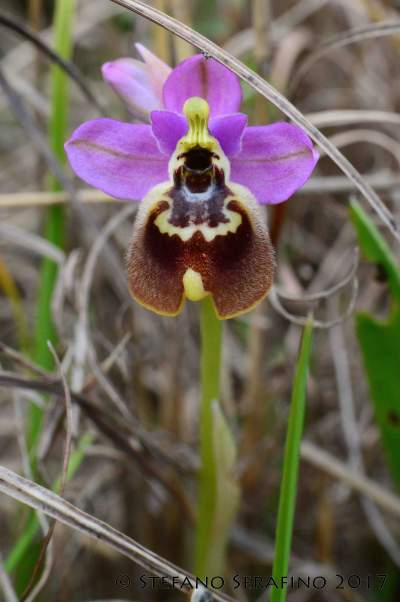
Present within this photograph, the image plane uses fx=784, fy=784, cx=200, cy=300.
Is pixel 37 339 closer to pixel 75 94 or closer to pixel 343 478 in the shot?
pixel 343 478

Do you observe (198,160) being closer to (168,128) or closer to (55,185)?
(168,128)

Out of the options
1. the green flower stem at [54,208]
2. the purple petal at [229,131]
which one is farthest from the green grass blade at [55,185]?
the purple petal at [229,131]

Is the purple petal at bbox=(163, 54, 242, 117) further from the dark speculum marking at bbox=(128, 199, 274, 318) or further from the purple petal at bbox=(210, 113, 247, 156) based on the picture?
the dark speculum marking at bbox=(128, 199, 274, 318)

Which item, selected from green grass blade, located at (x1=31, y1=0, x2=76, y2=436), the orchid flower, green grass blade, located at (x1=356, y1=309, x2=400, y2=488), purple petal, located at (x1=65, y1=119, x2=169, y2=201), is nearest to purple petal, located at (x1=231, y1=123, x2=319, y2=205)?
the orchid flower

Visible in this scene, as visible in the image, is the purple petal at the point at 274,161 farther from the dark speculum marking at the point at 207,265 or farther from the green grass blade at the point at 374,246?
the green grass blade at the point at 374,246

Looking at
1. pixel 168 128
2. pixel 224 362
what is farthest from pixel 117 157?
pixel 224 362

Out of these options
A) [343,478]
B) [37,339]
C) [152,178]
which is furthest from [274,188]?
[343,478]
